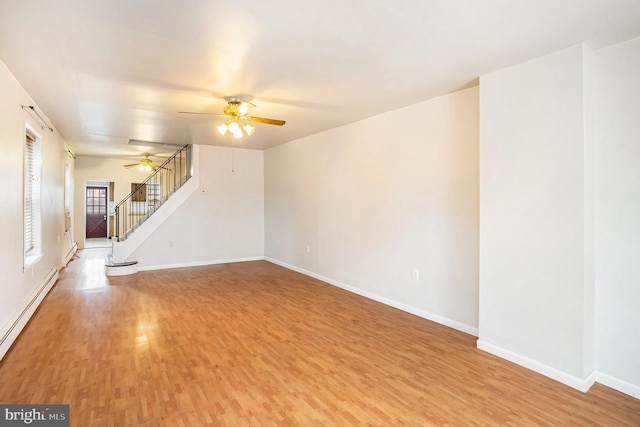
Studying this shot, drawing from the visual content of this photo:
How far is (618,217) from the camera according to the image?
2.58 metres

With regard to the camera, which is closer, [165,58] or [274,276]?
[165,58]

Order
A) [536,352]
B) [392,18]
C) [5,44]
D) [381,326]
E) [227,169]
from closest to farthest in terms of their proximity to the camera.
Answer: [392,18] → [5,44] → [536,352] → [381,326] → [227,169]

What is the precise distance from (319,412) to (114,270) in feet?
18.6

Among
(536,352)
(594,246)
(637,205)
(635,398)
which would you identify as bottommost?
(635,398)

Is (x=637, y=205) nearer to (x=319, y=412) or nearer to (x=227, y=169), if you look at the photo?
(x=319, y=412)

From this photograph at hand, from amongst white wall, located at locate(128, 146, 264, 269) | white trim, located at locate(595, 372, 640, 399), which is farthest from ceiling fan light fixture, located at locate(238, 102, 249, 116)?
white trim, located at locate(595, 372, 640, 399)

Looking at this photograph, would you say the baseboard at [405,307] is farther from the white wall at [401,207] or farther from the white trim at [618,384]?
the white trim at [618,384]

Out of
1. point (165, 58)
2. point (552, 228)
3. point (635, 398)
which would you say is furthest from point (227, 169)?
point (635, 398)

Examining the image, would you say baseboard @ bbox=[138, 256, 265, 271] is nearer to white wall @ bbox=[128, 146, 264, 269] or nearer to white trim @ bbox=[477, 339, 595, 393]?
white wall @ bbox=[128, 146, 264, 269]

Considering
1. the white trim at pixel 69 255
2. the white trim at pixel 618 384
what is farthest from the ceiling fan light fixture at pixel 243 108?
the white trim at pixel 69 255

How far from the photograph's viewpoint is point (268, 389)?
2514 mm

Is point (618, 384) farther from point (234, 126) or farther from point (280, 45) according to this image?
point (234, 126)

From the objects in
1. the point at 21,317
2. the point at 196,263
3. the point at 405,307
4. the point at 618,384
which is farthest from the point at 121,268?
the point at 618,384

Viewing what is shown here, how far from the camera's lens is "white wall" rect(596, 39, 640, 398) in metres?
2.50
